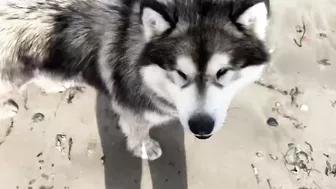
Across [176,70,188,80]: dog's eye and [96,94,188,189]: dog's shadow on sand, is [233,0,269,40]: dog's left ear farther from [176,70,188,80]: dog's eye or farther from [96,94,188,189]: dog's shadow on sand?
[96,94,188,189]: dog's shadow on sand

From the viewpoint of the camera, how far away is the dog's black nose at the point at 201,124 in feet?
6.85

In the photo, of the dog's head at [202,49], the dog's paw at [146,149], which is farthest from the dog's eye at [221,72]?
the dog's paw at [146,149]

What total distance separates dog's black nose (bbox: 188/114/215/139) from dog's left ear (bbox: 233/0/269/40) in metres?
0.47

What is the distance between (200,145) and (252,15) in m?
1.24

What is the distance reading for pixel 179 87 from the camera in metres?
2.11

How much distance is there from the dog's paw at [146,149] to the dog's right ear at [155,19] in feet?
3.31

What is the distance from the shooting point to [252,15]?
2062 millimetres

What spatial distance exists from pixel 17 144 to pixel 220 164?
141cm

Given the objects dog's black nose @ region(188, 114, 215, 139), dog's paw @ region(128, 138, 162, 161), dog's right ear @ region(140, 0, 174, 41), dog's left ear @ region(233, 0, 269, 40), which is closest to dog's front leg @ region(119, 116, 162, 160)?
dog's paw @ region(128, 138, 162, 161)

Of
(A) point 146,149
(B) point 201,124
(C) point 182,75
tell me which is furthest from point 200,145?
(C) point 182,75

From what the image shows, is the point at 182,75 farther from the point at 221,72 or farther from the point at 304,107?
the point at 304,107

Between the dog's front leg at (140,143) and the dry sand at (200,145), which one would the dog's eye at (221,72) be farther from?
the dry sand at (200,145)

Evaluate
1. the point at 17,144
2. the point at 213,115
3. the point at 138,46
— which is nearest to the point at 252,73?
the point at 213,115

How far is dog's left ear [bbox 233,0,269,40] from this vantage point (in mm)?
2016
